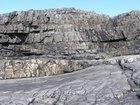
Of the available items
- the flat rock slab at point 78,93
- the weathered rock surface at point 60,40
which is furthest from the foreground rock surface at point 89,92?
the weathered rock surface at point 60,40

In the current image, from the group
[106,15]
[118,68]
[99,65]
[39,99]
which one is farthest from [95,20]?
[39,99]

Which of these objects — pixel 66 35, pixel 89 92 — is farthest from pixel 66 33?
pixel 89 92

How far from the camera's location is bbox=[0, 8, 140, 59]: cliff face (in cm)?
1622

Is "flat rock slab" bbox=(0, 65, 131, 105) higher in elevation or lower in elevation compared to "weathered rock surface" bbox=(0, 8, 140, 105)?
lower

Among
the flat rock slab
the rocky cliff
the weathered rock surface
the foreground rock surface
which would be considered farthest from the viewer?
the rocky cliff

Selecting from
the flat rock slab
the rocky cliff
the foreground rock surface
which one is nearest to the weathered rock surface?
the rocky cliff

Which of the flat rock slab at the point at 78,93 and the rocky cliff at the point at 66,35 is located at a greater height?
the rocky cliff at the point at 66,35

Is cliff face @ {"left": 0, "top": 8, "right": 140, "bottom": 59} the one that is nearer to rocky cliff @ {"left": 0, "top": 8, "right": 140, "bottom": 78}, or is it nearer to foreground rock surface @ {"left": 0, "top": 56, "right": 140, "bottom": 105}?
rocky cliff @ {"left": 0, "top": 8, "right": 140, "bottom": 78}

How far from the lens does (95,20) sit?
1673 cm

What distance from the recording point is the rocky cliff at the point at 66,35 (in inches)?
637

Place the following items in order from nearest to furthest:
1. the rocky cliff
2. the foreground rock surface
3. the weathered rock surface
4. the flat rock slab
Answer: the foreground rock surface → the flat rock slab → the weathered rock surface → the rocky cliff

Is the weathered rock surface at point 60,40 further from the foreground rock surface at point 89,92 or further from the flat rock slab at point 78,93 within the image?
the flat rock slab at point 78,93

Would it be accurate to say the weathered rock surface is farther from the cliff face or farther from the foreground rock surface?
the foreground rock surface

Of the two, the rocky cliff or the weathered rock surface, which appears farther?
the rocky cliff
